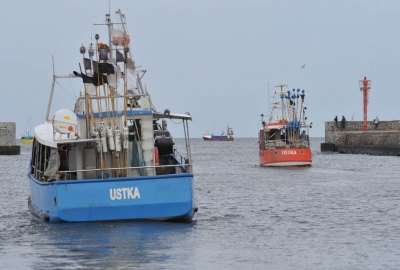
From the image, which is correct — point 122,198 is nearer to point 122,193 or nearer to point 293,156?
point 122,193

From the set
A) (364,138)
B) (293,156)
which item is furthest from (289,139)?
(364,138)

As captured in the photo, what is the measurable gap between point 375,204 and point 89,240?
1266 cm

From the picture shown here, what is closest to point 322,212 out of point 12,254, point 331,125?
point 12,254

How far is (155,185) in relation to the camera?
18.2 meters

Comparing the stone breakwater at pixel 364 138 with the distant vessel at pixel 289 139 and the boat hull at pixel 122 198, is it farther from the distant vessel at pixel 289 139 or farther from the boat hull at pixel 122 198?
the boat hull at pixel 122 198

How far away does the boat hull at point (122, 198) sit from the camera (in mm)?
18125

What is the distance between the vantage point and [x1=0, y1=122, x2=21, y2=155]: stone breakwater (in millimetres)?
76631

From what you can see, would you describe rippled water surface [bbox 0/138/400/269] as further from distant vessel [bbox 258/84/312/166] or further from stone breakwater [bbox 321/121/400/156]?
stone breakwater [bbox 321/121/400/156]

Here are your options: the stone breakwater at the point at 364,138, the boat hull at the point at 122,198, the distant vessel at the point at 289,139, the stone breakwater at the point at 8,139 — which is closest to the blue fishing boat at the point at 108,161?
the boat hull at the point at 122,198

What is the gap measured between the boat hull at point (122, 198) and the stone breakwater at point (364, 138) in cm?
5017

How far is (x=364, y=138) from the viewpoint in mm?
76188

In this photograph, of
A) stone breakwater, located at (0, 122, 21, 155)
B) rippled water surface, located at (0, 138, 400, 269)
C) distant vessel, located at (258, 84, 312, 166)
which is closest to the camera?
rippled water surface, located at (0, 138, 400, 269)

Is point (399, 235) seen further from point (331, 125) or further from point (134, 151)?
point (331, 125)

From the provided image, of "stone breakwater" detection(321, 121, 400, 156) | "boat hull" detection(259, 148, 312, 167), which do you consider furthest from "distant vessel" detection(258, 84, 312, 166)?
"stone breakwater" detection(321, 121, 400, 156)
